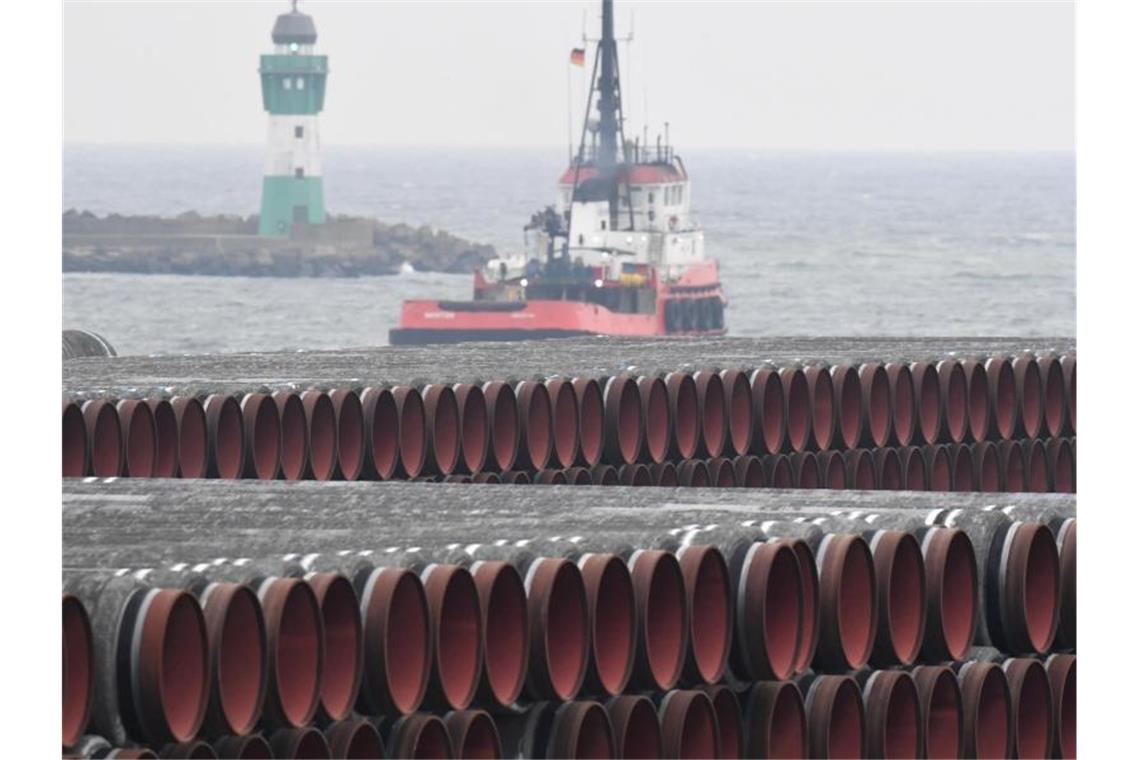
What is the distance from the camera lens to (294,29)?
184250 mm

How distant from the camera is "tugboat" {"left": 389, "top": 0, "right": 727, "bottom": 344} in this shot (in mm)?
115250

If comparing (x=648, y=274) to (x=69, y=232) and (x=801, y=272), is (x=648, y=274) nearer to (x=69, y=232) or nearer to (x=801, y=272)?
(x=801, y=272)

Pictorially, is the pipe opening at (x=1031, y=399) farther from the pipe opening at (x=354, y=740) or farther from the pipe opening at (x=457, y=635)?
the pipe opening at (x=354, y=740)

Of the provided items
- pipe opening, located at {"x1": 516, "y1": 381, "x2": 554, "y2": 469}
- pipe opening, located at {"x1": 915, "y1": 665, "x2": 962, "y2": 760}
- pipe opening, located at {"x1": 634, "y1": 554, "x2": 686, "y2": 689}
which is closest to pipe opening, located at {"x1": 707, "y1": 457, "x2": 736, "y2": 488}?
pipe opening, located at {"x1": 516, "y1": 381, "x2": 554, "y2": 469}

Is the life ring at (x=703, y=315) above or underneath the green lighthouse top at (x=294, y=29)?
underneath

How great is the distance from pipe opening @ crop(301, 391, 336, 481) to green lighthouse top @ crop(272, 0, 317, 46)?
5976 inches

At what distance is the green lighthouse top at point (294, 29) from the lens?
184m

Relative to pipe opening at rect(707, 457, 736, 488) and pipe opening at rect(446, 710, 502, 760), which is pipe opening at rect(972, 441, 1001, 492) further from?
pipe opening at rect(446, 710, 502, 760)

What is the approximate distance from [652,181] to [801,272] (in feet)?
240

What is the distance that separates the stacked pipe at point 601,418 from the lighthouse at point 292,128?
136914mm

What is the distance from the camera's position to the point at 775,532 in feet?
65.4

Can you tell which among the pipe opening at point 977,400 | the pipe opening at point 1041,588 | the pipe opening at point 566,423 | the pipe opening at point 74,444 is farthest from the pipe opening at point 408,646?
the pipe opening at point 977,400

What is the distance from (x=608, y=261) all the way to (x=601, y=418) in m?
82.5

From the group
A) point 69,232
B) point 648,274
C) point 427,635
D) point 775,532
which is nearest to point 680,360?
point 775,532
